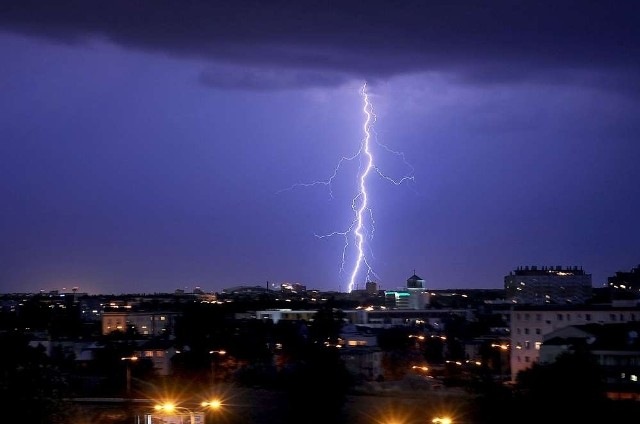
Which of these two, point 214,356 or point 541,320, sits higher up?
point 541,320

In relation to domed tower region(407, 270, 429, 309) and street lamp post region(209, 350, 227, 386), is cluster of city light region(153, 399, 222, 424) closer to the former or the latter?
street lamp post region(209, 350, 227, 386)

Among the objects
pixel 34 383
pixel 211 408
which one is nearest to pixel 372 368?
pixel 211 408

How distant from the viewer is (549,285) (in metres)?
118

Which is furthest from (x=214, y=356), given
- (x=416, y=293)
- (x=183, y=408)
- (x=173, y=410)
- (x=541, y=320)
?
(x=416, y=293)

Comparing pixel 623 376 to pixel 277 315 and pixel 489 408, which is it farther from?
pixel 277 315

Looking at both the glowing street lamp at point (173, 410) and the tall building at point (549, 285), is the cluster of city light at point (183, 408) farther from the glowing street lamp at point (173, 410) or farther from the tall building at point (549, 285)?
the tall building at point (549, 285)

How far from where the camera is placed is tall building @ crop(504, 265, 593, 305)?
115438mm

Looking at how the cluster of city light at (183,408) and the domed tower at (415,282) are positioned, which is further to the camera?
the domed tower at (415,282)

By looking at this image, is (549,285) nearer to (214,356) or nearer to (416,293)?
(416,293)

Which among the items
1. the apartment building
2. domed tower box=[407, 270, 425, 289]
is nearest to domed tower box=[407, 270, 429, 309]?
domed tower box=[407, 270, 425, 289]

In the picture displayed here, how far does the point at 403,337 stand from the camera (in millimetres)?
48875

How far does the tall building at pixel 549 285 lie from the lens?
115 m

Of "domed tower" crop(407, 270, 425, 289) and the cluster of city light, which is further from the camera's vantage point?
"domed tower" crop(407, 270, 425, 289)

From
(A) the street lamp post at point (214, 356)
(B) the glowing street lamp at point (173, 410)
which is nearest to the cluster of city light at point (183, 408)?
(B) the glowing street lamp at point (173, 410)
